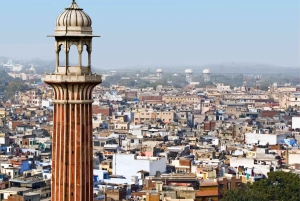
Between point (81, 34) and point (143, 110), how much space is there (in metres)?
60.4

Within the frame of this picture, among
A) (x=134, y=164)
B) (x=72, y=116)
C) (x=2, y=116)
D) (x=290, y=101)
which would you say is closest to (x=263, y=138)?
(x=134, y=164)

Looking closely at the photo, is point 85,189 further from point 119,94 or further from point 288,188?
point 119,94

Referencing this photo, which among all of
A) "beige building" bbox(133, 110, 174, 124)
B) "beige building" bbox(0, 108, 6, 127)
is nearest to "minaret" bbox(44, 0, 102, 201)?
"beige building" bbox(0, 108, 6, 127)

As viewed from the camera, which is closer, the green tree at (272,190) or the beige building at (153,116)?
the green tree at (272,190)

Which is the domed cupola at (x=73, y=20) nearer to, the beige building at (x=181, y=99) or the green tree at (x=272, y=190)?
the green tree at (x=272, y=190)

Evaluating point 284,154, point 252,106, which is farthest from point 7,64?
point 284,154

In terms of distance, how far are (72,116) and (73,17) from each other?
3.36 feet

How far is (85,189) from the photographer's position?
32.1 feet

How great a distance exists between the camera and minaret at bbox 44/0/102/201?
9.73 meters

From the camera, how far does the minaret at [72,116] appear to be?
9.73m

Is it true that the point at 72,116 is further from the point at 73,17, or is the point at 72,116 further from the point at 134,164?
the point at 134,164

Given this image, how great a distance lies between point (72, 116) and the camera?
9.79 metres

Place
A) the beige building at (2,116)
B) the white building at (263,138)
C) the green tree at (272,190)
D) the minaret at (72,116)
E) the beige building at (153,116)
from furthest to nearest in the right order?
1. the beige building at (153,116)
2. the beige building at (2,116)
3. the white building at (263,138)
4. the green tree at (272,190)
5. the minaret at (72,116)

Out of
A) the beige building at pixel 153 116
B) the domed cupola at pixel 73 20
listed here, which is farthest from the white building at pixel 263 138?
the domed cupola at pixel 73 20
